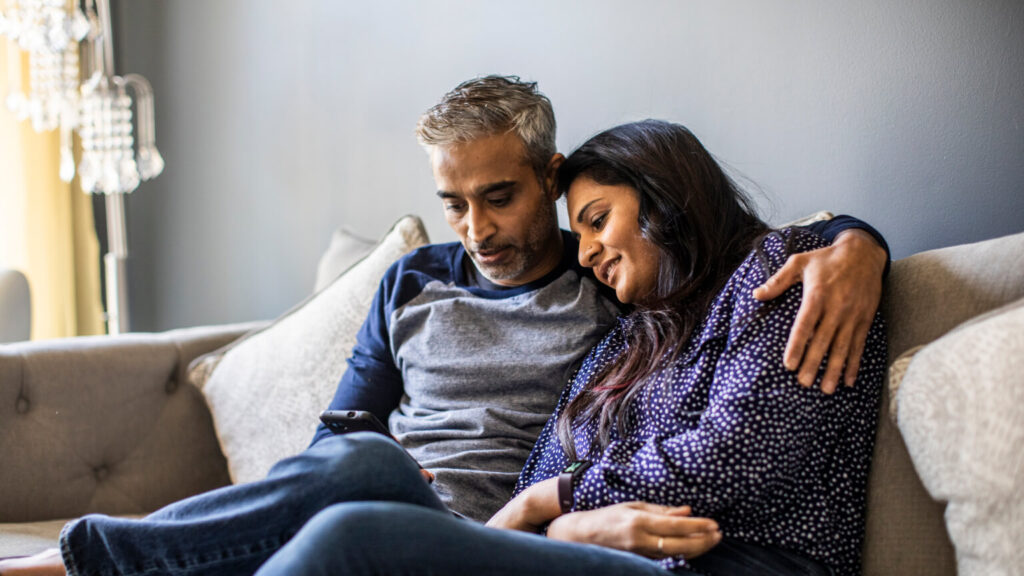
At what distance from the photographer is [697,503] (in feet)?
3.48

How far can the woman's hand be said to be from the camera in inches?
46.9

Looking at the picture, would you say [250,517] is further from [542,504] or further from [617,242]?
[617,242]

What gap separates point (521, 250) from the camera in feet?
4.99

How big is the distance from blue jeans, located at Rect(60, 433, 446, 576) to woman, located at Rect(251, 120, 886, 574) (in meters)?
0.09

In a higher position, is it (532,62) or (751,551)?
(532,62)

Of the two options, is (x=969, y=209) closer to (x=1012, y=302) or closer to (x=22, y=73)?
(x=1012, y=302)

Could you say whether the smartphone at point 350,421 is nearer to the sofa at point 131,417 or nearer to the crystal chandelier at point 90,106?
the sofa at point 131,417

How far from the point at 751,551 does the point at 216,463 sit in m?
1.29

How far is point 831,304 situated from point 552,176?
1.95 ft

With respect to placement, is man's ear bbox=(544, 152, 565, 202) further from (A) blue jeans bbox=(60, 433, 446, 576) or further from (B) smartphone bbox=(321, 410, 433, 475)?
(A) blue jeans bbox=(60, 433, 446, 576)

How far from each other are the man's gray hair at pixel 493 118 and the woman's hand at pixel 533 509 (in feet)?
1.86

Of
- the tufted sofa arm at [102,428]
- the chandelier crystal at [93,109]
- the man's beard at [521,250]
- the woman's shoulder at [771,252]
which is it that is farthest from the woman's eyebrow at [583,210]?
the chandelier crystal at [93,109]

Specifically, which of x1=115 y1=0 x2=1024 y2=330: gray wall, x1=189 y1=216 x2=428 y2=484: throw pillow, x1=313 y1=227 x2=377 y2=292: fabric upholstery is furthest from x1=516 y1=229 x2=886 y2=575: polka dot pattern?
x1=313 y1=227 x2=377 y2=292: fabric upholstery

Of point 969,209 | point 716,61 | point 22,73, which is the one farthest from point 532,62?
point 22,73
